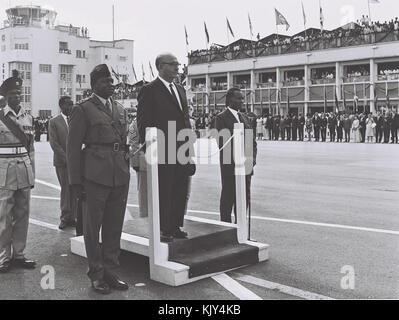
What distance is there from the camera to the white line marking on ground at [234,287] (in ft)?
18.0

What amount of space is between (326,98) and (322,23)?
24.8ft

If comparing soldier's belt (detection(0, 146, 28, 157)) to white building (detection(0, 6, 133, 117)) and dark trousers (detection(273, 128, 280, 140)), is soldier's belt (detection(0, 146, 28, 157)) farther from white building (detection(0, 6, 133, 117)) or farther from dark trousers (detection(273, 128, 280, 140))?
white building (detection(0, 6, 133, 117))

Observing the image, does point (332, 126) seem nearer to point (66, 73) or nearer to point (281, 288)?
point (281, 288)

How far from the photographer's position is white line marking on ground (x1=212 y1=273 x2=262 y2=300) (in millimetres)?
5493

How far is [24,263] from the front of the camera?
6.62m

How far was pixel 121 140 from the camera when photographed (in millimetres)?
5875

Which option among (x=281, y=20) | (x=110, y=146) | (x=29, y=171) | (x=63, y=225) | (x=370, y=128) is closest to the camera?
(x=110, y=146)

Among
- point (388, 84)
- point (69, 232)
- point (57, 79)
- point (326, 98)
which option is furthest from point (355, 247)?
point (57, 79)

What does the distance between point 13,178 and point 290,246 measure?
368 centimetres

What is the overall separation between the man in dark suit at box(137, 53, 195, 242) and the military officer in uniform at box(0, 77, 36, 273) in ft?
4.73

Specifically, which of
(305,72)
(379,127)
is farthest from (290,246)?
(305,72)

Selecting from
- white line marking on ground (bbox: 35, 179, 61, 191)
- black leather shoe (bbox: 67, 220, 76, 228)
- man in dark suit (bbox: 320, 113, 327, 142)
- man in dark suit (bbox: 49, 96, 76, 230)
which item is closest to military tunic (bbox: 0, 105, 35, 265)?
black leather shoe (bbox: 67, 220, 76, 228)

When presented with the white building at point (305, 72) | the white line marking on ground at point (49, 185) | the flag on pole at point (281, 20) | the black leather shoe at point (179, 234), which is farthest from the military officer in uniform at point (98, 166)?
the flag on pole at point (281, 20)
